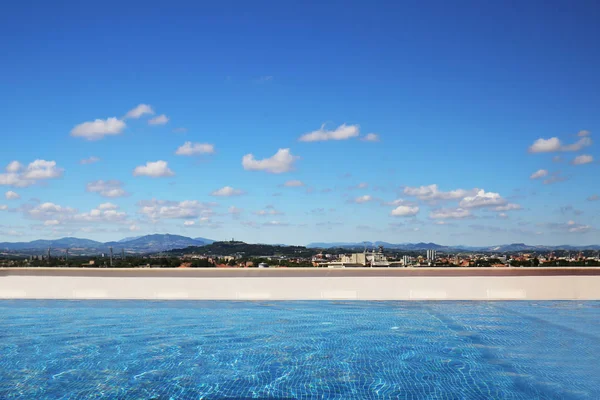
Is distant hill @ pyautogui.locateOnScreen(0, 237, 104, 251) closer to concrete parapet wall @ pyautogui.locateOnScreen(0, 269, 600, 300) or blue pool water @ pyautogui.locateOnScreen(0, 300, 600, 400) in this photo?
concrete parapet wall @ pyautogui.locateOnScreen(0, 269, 600, 300)

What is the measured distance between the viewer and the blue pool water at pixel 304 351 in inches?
200

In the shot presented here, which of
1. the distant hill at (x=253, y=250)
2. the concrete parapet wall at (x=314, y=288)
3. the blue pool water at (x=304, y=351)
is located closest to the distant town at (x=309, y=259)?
the distant hill at (x=253, y=250)

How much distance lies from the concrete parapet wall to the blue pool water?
51cm

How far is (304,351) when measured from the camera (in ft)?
22.1

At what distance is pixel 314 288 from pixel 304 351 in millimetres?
4594

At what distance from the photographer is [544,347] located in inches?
268

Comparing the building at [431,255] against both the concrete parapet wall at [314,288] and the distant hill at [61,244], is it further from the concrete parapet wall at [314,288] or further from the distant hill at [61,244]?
the distant hill at [61,244]

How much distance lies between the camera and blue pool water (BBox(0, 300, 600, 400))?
509 cm

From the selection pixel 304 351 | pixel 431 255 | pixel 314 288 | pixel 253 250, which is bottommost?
pixel 304 351

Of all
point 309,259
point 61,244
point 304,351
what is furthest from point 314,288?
point 61,244

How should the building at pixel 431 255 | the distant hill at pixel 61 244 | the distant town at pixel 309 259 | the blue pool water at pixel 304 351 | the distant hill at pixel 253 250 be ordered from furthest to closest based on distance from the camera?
1. the distant hill at pixel 61 244
2. the distant hill at pixel 253 250
3. the building at pixel 431 255
4. the distant town at pixel 309 259
5. the blue pool water at pixel 304 351

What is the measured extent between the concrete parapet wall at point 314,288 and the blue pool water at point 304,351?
0.51m

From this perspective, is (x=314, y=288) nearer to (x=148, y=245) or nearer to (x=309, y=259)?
(x=309, y=259)

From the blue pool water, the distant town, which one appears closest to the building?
the distant town
